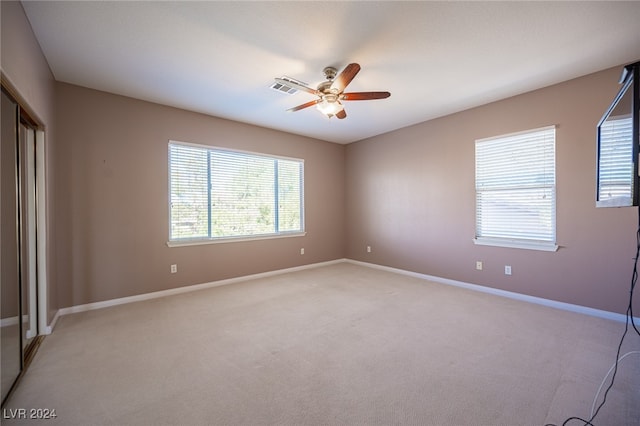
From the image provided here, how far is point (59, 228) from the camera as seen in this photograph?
3.14 metres

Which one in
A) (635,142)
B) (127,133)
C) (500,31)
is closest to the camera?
(635,142)

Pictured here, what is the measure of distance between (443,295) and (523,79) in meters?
2.85

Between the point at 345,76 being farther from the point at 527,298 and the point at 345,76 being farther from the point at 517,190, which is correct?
the point at 527,298

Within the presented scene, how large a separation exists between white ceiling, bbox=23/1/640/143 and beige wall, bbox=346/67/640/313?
0.43 m

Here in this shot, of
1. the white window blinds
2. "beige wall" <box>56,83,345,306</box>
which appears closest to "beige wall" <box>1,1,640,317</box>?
"beige wall" <box>56,83,345,306</box>

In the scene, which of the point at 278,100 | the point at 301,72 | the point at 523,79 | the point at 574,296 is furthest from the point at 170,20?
the point at 574,296

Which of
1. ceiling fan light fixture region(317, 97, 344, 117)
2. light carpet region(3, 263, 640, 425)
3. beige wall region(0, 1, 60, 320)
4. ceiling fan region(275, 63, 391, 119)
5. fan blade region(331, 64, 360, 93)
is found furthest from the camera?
ceiling fan light fixture region(317, 97, 344, 117)

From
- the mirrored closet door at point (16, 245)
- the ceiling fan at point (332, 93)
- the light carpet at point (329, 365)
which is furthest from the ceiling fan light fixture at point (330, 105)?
the mirrored closet door at point (16, 245)

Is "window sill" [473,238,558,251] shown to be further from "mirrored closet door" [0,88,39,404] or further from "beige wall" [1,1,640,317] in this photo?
"mirrored closet door" [0,88,39,404]

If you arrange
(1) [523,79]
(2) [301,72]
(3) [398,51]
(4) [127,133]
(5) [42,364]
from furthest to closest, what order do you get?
(4) [127,133] → (1) [523,79] → (2) [301,72] → (3) [398,51] → (5) [42,364]

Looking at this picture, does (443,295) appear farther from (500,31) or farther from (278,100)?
(278,100)

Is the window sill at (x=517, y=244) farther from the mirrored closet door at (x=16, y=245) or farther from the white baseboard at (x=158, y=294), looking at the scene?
the mirrored closet door at (x=16, y=245)

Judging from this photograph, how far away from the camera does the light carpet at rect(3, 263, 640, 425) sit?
5.33ft

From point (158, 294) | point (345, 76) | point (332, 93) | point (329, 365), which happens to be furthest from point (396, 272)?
point (158, 294)
